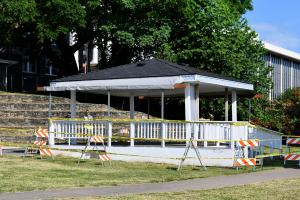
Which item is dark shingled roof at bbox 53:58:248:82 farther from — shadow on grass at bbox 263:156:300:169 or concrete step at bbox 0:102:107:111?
concrete step at bbox 0:102:107:111

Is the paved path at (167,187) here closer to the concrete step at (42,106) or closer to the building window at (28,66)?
the concrete step at (42,106)

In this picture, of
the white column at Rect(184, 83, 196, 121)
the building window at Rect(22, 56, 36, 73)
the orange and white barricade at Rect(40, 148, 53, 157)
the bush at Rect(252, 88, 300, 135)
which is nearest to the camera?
the orange and white barricade at Rect(40, 148, 53, 157)

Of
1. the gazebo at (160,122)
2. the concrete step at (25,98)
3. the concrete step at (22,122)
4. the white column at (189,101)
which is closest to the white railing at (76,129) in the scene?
the gazebo at (160,122)

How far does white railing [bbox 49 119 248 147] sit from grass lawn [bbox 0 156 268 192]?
1457mm

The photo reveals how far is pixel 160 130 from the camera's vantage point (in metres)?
24.1

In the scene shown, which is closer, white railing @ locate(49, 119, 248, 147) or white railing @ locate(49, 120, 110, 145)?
white railing @ locate(49, 119, 248, 147)

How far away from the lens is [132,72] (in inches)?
1016

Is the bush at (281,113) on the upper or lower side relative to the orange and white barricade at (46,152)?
upper

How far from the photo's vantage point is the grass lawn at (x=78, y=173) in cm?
1538

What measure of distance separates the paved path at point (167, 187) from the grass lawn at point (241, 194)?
0.72 m

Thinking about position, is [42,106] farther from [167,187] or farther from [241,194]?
[241,194]

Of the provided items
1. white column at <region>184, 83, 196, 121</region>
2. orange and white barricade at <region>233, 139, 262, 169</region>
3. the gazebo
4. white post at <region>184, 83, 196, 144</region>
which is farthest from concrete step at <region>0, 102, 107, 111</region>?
orange and white barricade at <region>233, 139, 262, 169</region>

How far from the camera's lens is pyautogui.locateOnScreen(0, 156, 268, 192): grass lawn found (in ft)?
50.5

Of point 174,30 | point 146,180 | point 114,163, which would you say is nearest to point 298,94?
point 174,30
